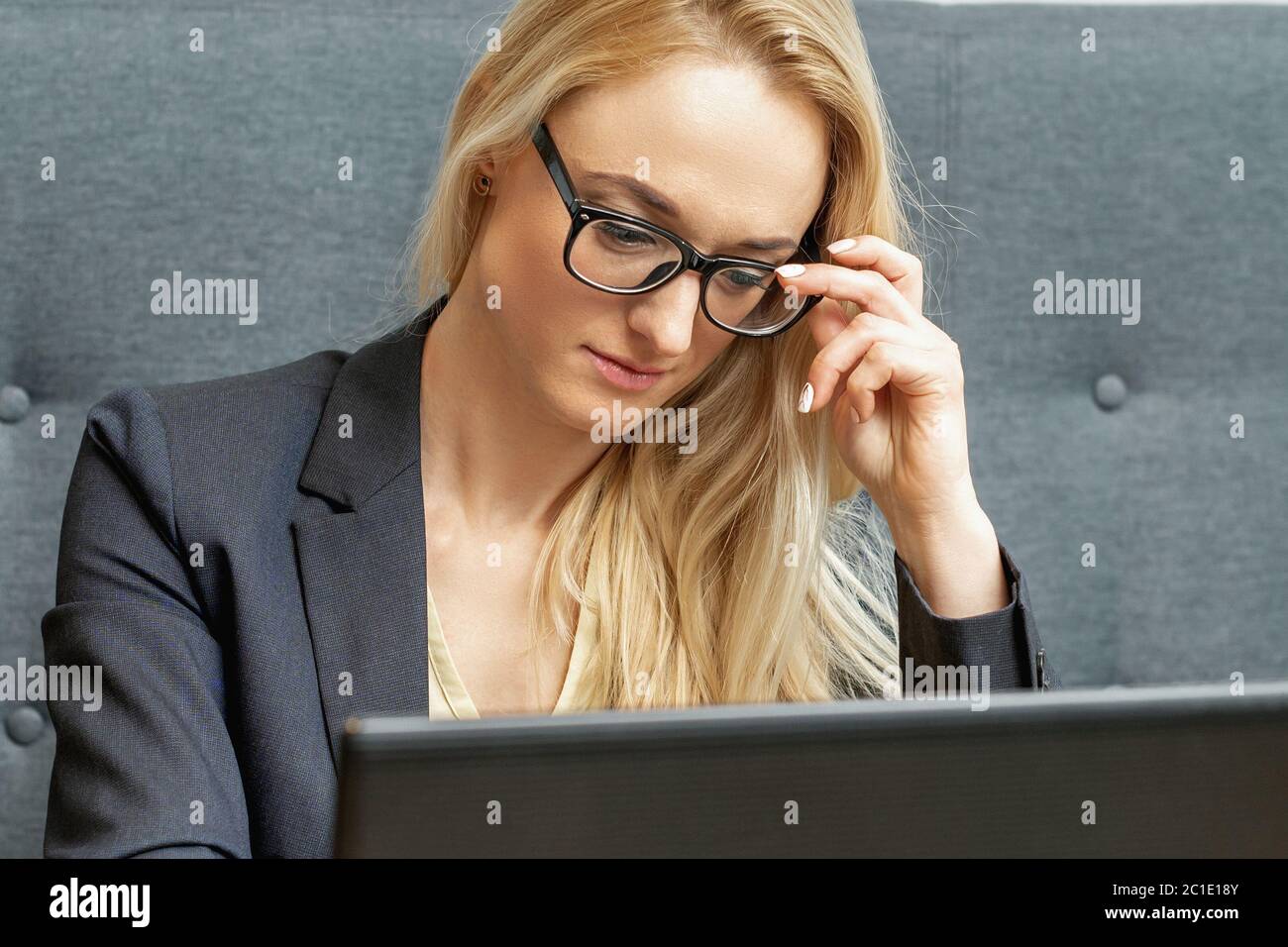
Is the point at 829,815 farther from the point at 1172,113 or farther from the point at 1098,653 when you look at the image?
the point at 1172,113

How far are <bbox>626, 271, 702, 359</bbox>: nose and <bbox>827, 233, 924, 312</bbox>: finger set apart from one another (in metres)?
0.17

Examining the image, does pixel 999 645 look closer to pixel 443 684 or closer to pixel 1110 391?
pixel 443 684

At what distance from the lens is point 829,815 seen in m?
0.47

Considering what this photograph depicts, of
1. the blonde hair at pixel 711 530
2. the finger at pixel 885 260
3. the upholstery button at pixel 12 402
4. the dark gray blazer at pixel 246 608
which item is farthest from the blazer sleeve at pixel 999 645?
the upholstery button at pixel 12 402

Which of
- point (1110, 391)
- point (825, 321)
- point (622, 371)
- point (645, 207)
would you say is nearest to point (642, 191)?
point (645, 207)

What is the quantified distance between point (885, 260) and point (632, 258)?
10.6 inches

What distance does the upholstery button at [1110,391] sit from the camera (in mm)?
1676

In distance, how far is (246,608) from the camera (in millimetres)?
Answer: 1023

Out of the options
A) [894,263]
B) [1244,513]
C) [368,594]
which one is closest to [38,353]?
[368,594]

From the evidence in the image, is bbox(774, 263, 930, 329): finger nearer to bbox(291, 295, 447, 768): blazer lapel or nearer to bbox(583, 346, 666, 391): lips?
bbox(583, 346, 666, 391): lips

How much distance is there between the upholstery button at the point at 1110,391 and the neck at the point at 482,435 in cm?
78

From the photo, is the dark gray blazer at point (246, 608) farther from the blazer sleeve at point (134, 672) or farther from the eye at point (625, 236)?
the eye at point (625, 236)

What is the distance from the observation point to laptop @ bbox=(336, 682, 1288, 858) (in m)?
0.45

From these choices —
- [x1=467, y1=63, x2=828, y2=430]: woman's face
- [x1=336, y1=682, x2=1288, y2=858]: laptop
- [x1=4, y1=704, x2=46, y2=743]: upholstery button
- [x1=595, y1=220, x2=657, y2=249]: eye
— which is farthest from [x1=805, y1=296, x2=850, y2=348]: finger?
[x1=4, y1=704, x2=46, y2=743]: upholstery button
